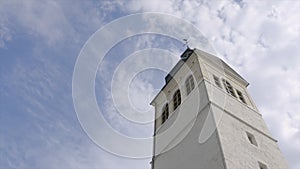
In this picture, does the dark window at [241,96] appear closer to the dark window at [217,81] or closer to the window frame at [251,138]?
the dark window at [217,81]

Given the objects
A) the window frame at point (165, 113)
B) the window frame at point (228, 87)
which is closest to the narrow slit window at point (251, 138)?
the window frame at point (228, 87)

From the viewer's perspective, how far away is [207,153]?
15.7 metres

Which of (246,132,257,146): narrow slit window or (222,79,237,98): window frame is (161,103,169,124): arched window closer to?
(222,79,237,98): window frame

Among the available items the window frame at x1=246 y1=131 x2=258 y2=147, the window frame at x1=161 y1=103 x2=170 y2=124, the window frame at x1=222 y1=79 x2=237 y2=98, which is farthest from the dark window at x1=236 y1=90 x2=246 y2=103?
the window frame at x1=161 y1=103 x2=170 y2=124

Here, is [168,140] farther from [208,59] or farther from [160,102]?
[208,59]

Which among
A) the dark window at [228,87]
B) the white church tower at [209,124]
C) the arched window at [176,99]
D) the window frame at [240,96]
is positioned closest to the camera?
the white church tower at [209,124]

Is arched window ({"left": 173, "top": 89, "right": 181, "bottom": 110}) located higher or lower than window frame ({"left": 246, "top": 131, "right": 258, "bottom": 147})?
higher

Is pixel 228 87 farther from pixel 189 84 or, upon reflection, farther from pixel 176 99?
pixel 176 99

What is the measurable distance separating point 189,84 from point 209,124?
7291 millimetres

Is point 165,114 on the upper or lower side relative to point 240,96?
lower

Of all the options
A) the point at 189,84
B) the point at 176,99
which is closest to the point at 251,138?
the point at 189,84

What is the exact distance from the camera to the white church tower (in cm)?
1583

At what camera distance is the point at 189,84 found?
24.2 metres

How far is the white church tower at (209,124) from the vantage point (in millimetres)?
15828
